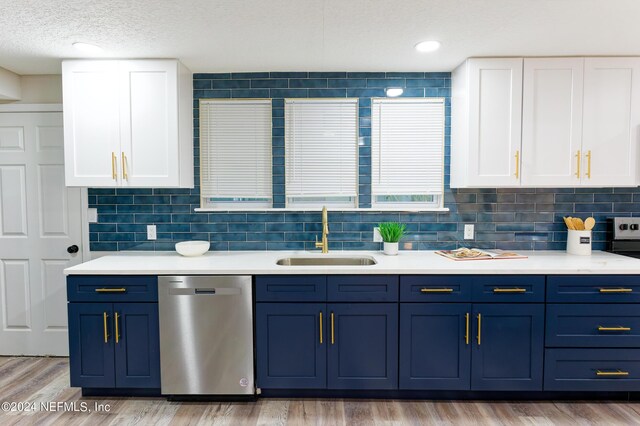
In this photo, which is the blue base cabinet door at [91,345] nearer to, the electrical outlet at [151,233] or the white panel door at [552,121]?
the electrical outlet at [151,233]

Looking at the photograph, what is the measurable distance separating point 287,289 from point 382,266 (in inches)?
24.5

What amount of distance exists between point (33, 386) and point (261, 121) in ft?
8.26

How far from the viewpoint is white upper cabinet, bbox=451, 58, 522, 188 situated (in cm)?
258

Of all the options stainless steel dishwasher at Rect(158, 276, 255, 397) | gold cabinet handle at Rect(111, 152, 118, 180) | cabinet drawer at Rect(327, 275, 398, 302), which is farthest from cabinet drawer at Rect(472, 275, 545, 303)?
gold cabinet handle at Rect(111, 152, 118, 180)

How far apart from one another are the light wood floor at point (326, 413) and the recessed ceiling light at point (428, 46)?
7.57 ft

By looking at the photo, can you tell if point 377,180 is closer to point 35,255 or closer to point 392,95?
point 392,95

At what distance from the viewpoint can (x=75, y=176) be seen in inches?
103

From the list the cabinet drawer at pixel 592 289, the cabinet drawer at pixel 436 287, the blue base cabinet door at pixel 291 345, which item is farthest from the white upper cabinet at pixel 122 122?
the cabinet drawer at pixel 592 289

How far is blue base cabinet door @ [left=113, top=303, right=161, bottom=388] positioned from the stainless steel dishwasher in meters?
0.05

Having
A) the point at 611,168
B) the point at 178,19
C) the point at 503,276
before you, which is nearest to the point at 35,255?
the point at 178,19

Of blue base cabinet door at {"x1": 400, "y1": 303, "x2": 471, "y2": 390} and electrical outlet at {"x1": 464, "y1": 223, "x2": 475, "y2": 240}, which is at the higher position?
electrical outlet at {"x1": 464, "y1": 223, "x2": 475, "y2": 240}

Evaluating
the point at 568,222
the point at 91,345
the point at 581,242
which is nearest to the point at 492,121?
the point at 568,222

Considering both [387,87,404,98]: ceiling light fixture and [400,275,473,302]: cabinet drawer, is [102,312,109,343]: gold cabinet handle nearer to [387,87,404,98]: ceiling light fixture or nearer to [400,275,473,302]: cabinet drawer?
[400,275,473,302]: cabinet drawer

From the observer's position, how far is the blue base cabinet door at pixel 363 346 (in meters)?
2.35
